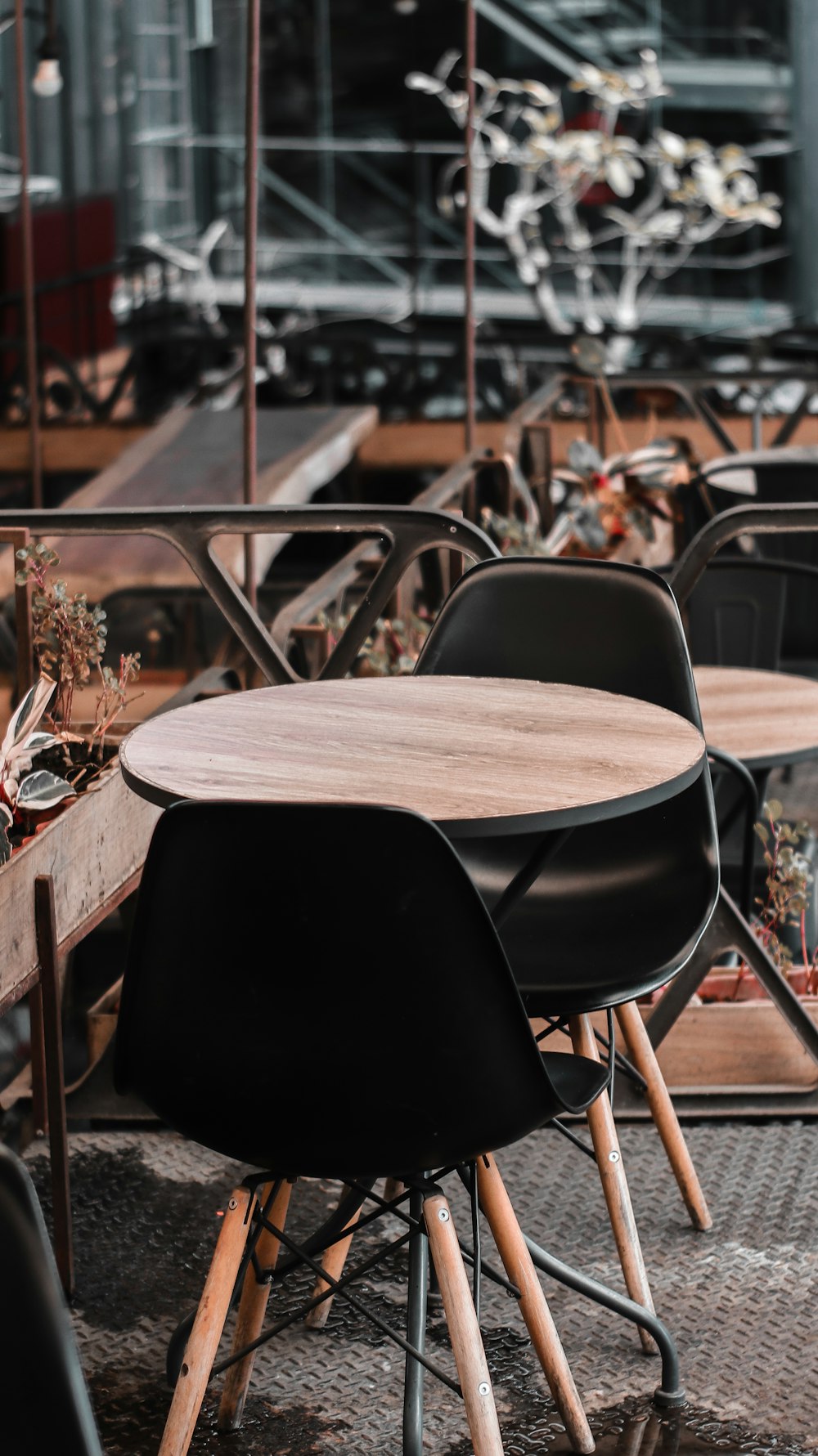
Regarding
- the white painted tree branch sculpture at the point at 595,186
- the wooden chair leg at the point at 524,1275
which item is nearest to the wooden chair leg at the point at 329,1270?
the wooden chair leg at the point at 524,1275

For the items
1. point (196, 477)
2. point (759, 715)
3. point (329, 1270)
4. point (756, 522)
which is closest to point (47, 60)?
point (196, 477)

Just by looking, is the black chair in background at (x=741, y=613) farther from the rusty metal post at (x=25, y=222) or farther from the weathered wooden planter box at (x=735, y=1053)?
the rusty metal post at (x=25, y=222)

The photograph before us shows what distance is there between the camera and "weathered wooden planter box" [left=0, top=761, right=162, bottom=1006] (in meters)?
2.02

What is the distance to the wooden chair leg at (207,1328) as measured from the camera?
1.68 m

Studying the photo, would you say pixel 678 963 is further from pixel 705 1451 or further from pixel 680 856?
pixel 705 1451

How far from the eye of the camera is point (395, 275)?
11211 millimetres

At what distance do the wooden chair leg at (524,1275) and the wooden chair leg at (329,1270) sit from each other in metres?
0.25

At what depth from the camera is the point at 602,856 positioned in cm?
223

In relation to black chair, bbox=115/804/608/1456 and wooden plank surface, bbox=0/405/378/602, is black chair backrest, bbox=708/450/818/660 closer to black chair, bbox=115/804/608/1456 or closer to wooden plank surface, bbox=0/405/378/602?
wooden plank surface, bbox=0/405/378/602

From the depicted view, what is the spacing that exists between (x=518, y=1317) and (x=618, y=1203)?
8.6 inches

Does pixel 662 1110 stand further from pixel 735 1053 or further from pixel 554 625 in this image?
pixel 554 625

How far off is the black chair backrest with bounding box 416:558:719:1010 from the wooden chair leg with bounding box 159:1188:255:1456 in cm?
39

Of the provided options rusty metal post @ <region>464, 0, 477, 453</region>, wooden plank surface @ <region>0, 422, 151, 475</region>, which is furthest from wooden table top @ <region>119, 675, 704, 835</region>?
wooden plank surface @ <region>0, 422, 151, 475</region>

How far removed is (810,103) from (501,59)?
9.28 feet
